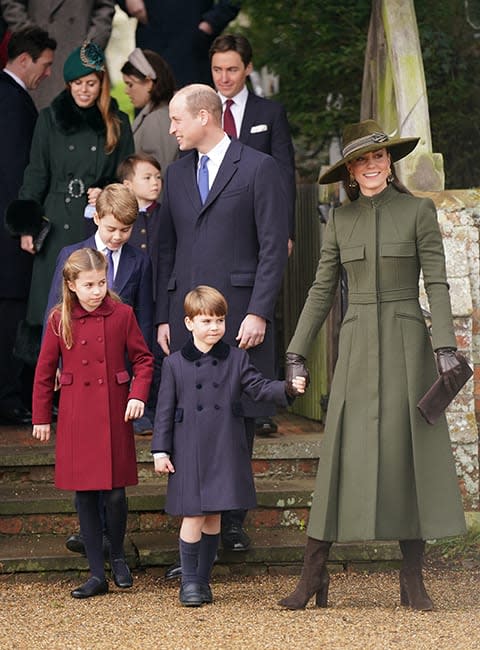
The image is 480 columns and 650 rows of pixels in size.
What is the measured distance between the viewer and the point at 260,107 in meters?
8.45

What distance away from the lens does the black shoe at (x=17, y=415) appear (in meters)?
8.78

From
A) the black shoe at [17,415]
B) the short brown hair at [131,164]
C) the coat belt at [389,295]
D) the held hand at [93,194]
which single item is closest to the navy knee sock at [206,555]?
the coat belt at [389,295]

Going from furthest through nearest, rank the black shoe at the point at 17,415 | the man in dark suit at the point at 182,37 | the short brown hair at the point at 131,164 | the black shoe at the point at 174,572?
the man in dark suit at the point at 182,37 < the black shoe at the point at 17,415 < the short brown hair at the point at 131,164 < the black shoe at the point at 174,572

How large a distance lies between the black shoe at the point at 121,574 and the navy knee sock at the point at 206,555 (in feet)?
1.22

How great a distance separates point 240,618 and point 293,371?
97cm

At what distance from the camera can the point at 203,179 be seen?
7.00m

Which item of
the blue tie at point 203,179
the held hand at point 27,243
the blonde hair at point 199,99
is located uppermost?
the blonde hair at point 199,99

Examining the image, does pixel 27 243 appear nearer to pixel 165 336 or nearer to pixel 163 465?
Answer: pixel 165 336

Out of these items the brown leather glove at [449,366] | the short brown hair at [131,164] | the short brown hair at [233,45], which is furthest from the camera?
the short brown hair at [233,45]

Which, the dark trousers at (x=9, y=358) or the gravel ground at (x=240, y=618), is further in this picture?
the dark trousers at (x=9, y=358)

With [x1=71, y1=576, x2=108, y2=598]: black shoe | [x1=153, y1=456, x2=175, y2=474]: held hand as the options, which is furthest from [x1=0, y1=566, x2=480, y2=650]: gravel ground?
[x1=153, y1=456, x2=175, y2=474]: held hand

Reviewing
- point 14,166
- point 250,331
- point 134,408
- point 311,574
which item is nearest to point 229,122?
point 14,166

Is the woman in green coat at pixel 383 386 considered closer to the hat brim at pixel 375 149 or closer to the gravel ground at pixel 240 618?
the hat brim at pixel 375 149

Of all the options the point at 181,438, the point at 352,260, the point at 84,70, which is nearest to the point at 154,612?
the point at 181,438
